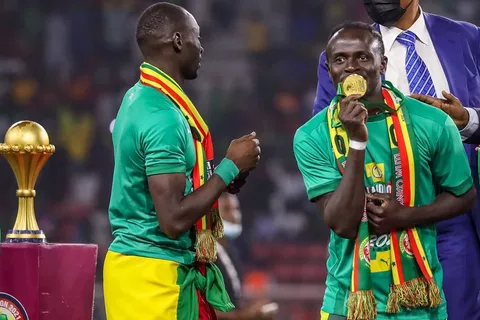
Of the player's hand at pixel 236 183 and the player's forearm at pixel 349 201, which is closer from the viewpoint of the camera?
the player's forearm at pixel 349 201

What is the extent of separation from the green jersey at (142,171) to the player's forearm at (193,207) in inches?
3.1

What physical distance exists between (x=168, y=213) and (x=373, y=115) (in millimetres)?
671

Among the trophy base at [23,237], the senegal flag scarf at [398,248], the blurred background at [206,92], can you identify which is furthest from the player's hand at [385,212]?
the blurred background at [206,92]

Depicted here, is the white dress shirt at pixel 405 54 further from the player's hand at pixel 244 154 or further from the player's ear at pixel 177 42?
the player's ear at pixel 177 42

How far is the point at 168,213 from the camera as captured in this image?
9.47 ft

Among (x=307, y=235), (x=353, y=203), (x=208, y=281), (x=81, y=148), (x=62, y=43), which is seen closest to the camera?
(x=353, y=203)

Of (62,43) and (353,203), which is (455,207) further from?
(62,43)

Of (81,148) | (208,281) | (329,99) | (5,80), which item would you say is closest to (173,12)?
(329,99)

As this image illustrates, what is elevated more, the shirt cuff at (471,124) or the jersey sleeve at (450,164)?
the shirt cuff at (471,124)

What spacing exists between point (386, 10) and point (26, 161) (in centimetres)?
138

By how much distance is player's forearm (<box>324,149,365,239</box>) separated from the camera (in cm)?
270

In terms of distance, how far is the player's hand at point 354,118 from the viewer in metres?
2.69

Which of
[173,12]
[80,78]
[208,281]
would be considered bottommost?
[208,281]

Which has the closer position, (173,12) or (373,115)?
(373,115)
